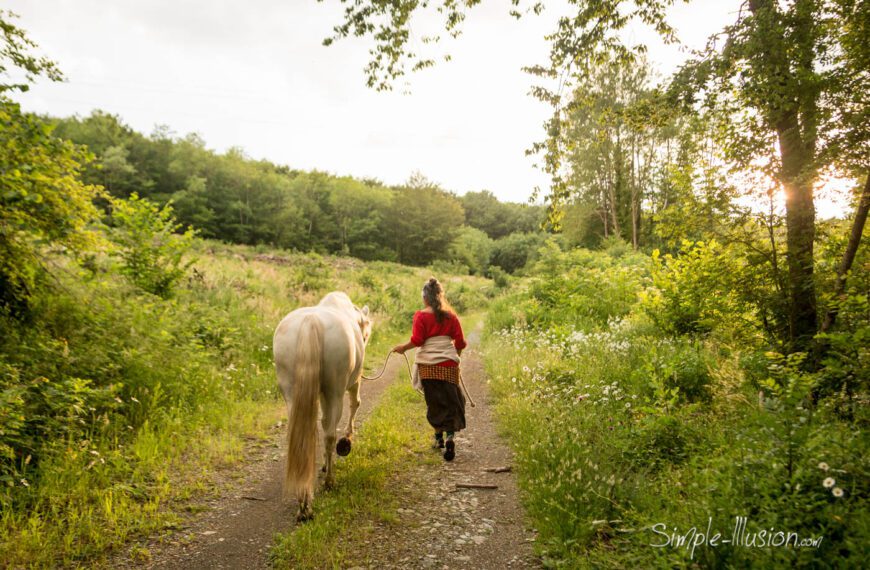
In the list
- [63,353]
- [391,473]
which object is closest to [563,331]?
[391,473]

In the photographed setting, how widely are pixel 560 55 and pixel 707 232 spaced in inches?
104

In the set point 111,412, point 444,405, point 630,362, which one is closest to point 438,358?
point 444,405

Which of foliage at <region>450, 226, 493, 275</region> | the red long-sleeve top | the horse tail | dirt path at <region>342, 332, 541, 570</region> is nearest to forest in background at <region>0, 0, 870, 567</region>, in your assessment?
dirt path at <region>342, 332, 541, 570</region>

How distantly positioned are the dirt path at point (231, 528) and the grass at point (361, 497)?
9.2 inches

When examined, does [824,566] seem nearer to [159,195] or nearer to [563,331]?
[563,331]

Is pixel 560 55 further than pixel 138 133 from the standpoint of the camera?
No

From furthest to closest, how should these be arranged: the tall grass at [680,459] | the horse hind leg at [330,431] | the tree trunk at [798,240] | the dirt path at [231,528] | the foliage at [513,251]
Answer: the foliage at [513,251] → the horse hind leg at [330,431] → the tree trunk at [798,240] → the dirt path at [231,528] → the tall grass at [680,459]

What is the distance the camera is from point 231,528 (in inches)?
145

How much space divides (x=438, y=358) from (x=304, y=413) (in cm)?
199

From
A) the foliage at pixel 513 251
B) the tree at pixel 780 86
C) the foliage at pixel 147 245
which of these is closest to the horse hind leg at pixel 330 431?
the tree at pixel 780 86

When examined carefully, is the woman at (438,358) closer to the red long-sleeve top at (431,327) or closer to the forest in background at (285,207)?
the red long-sleeve top at (431,327)

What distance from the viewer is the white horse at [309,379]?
382 centimetres

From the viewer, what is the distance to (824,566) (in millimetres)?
2158

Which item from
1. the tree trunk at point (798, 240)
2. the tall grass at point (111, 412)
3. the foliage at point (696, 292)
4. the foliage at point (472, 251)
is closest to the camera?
the tall grass at point (111, 412)
